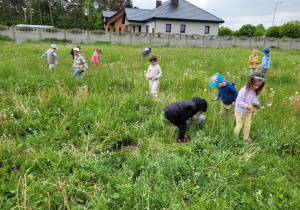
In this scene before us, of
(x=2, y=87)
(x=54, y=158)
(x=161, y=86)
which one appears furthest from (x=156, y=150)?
(x=2, y=87)

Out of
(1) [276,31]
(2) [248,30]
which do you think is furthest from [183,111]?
(2) [248,30]

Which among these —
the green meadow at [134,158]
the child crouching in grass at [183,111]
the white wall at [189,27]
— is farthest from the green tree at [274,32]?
the child crouching in grass at [183,111]

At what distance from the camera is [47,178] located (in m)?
2.60

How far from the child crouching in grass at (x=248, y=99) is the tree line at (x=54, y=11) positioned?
194ft

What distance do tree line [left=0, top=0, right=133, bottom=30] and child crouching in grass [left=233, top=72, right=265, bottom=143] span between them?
5909 centimetres

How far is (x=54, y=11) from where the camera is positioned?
6016 centimetres

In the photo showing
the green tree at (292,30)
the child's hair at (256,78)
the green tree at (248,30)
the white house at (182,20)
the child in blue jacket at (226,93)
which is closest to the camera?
the child's hair at (256,78)

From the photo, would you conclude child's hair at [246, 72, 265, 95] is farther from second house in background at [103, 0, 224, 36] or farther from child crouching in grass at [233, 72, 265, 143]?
second house in background at [103, 0, 224, 36]

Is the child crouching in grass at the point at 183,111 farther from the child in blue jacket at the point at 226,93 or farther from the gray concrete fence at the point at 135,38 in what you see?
the gray concrete fence at the point at 135,38

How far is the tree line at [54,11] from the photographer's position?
58.5 m

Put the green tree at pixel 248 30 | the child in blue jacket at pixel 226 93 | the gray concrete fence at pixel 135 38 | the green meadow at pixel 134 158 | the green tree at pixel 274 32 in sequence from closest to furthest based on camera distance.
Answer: the green meadow at pixel 134 158, the child in blue jacket at pixel 226 93, the gray concrete fence at pixel 135 38, the green tree at pixel 274 32, the green tree at pixel 248 30

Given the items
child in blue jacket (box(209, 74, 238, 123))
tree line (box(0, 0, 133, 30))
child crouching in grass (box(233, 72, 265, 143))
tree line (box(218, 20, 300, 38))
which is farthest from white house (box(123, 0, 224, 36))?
child crouching in grass (box(233, 72, 265, 143))

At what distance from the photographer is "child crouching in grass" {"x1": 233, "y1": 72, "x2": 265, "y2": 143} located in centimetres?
347

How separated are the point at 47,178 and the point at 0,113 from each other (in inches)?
83.2
